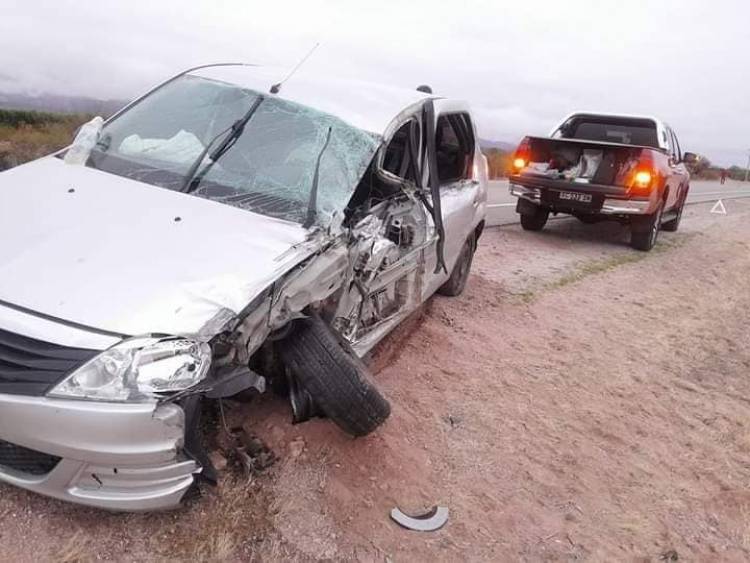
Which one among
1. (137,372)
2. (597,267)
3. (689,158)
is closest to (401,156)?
A: (137,372)

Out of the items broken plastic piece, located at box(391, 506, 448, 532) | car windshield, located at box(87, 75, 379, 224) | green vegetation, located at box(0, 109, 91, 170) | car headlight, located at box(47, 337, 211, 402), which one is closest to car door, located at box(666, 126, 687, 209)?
car windshield, located at box(87, 75, 379, 224)

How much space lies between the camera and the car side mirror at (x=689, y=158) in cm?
1055

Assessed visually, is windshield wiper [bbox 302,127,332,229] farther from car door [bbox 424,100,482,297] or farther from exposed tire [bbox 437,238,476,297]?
exposed tire [bbox 437,238,476,297]

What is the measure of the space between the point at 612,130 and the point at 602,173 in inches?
67.9

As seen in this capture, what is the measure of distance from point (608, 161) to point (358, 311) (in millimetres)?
6316

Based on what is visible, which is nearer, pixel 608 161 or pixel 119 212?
pixel 119 212

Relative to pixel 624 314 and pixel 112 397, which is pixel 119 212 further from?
pixel 624 314

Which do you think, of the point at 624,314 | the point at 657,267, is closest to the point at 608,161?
the point at 657,267

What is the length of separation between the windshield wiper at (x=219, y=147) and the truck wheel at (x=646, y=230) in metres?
6.99

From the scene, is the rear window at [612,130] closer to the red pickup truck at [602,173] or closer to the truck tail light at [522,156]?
the red pickup truck at [602,173]

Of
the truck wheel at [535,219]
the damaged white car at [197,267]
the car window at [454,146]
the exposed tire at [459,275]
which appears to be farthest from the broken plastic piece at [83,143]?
the truck wheel at [535,219]

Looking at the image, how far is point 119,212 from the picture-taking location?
303cm

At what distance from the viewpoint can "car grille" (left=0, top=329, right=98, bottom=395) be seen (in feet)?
7.38

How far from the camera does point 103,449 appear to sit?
7.50ft
